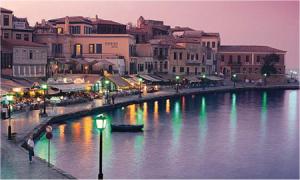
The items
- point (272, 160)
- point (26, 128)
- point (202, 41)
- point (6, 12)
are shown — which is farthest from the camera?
point (202, 41)

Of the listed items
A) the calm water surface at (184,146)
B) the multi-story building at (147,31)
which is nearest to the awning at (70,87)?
the calm water surface at (184,146)

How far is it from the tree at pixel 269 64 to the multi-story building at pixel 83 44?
3984 centimetres

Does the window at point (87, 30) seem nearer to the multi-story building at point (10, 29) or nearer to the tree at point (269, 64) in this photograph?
the multi-story building at point (10, 29)

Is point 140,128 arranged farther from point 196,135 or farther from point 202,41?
point 202,41

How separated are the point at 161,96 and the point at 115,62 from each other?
9.31 meters

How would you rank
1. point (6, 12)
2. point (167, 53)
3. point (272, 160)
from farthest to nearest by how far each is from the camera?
point (167, 53) → point (6, 12) → point (272, 160)

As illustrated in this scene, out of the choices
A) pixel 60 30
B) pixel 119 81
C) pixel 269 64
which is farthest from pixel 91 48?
pixel 269 64

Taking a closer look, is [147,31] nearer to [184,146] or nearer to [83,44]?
[83,44]

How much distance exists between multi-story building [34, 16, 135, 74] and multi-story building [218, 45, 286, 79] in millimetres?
37939

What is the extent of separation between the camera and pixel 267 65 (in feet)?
373

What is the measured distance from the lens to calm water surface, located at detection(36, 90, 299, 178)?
92.4 feet

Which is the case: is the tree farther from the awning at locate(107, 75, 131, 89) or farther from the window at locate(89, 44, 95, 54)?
the awning at locate(107, 75, 131, 89)

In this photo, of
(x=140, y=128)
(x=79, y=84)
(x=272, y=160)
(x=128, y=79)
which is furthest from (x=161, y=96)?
(x=272, y=160)

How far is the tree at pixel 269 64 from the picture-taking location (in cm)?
11338
